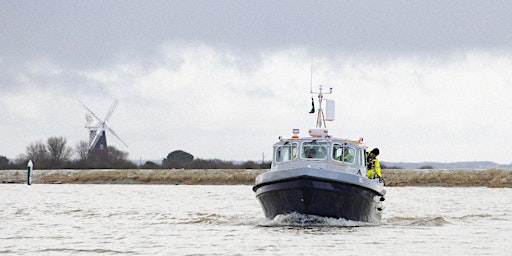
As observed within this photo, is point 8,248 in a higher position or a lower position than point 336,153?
lower

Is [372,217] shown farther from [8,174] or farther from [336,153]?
[8,174]

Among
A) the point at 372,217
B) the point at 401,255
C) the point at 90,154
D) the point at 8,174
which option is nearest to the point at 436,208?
the point at 372,217

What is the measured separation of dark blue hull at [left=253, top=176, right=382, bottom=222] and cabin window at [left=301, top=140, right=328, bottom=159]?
1801mm

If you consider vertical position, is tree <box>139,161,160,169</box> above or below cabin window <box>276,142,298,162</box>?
above

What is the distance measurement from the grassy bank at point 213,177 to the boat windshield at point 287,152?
56256 mm

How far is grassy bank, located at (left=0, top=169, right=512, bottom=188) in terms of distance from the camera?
283ft

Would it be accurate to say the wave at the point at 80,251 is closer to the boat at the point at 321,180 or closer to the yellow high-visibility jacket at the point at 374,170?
the boat at the point at 321,180

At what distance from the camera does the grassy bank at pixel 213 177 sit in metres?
86.2

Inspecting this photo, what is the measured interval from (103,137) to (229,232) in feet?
404

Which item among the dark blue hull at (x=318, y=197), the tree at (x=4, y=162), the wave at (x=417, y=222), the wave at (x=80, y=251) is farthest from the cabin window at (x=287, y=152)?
the tree at (x=4, y=162)

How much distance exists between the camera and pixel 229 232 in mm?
28438

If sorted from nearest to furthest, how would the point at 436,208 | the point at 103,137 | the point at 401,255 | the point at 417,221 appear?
the point at 401,255
the point at 417,221
the point at 436,208
the point at 103,137

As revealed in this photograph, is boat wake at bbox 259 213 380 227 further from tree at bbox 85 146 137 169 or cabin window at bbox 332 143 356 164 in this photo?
tree at bbox 85 146 137 169

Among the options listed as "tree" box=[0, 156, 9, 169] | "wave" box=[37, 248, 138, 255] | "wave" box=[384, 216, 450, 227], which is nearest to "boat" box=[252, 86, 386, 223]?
"wave" box=[384, 216, 450, 227]
